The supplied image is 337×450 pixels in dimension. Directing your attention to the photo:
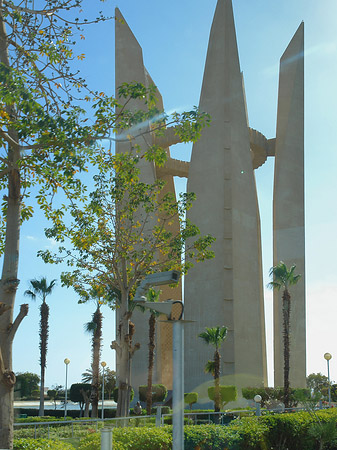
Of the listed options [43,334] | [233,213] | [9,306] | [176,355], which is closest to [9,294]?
[9,306]

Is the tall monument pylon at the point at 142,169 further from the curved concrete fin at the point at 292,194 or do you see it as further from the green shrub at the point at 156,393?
the curved concrete fin at the point at 292,194

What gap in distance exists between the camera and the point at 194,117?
12.0 m

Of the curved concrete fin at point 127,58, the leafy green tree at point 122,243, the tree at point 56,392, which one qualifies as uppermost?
the curved concrete fin at point 127,58

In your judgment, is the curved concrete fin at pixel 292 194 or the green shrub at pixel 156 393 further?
the curved concrete fin at pixel 292 194

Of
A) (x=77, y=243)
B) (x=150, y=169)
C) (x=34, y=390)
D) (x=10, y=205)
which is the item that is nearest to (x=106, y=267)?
(x=77, y=243)

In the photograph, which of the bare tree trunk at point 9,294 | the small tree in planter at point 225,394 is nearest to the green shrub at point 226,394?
the small tree in planter at point 225,394

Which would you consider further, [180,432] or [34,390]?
[34,390]

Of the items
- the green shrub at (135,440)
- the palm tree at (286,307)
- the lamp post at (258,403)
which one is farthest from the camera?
the palm tree at (286,307)

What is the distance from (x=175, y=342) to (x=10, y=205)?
4631 millimetres

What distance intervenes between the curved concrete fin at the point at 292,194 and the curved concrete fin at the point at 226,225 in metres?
2.55

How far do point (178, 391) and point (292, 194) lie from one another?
128 feet

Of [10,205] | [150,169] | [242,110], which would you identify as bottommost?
[10,205]

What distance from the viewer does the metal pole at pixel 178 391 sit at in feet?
20.6

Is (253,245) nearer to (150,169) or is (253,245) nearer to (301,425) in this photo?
(150,169)
